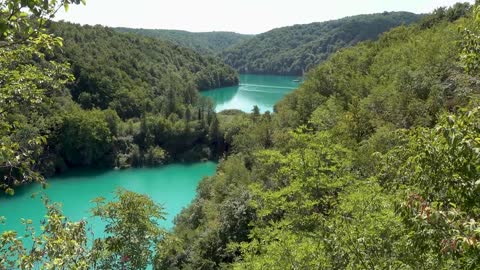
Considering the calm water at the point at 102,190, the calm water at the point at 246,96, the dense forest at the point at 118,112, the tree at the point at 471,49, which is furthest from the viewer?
the calm water at the point at 246,96

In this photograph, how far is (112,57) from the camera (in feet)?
269

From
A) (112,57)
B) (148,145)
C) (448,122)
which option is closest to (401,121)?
(448,122)

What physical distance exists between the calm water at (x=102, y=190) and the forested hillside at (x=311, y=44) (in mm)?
105690

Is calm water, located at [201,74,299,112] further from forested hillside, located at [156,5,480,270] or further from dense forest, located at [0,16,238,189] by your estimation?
forested hillside, located at [156,5,480,270]

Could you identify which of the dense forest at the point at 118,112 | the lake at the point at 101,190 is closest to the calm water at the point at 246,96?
the dense forest at the point at 118,112

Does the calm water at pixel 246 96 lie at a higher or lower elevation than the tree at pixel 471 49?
lower

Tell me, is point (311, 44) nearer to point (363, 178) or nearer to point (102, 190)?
point (102, 190)

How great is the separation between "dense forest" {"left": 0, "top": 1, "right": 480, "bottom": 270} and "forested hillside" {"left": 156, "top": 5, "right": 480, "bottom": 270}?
0.03 m

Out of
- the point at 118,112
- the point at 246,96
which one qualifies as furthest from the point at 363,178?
the point at 246,96

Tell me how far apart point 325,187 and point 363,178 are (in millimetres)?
4341

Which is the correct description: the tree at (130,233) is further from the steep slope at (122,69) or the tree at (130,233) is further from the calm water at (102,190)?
the steep slope at (122,69)

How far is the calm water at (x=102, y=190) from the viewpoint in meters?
34.9

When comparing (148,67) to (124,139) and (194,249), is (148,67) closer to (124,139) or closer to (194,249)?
(124,139)

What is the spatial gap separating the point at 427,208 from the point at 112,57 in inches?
3306
